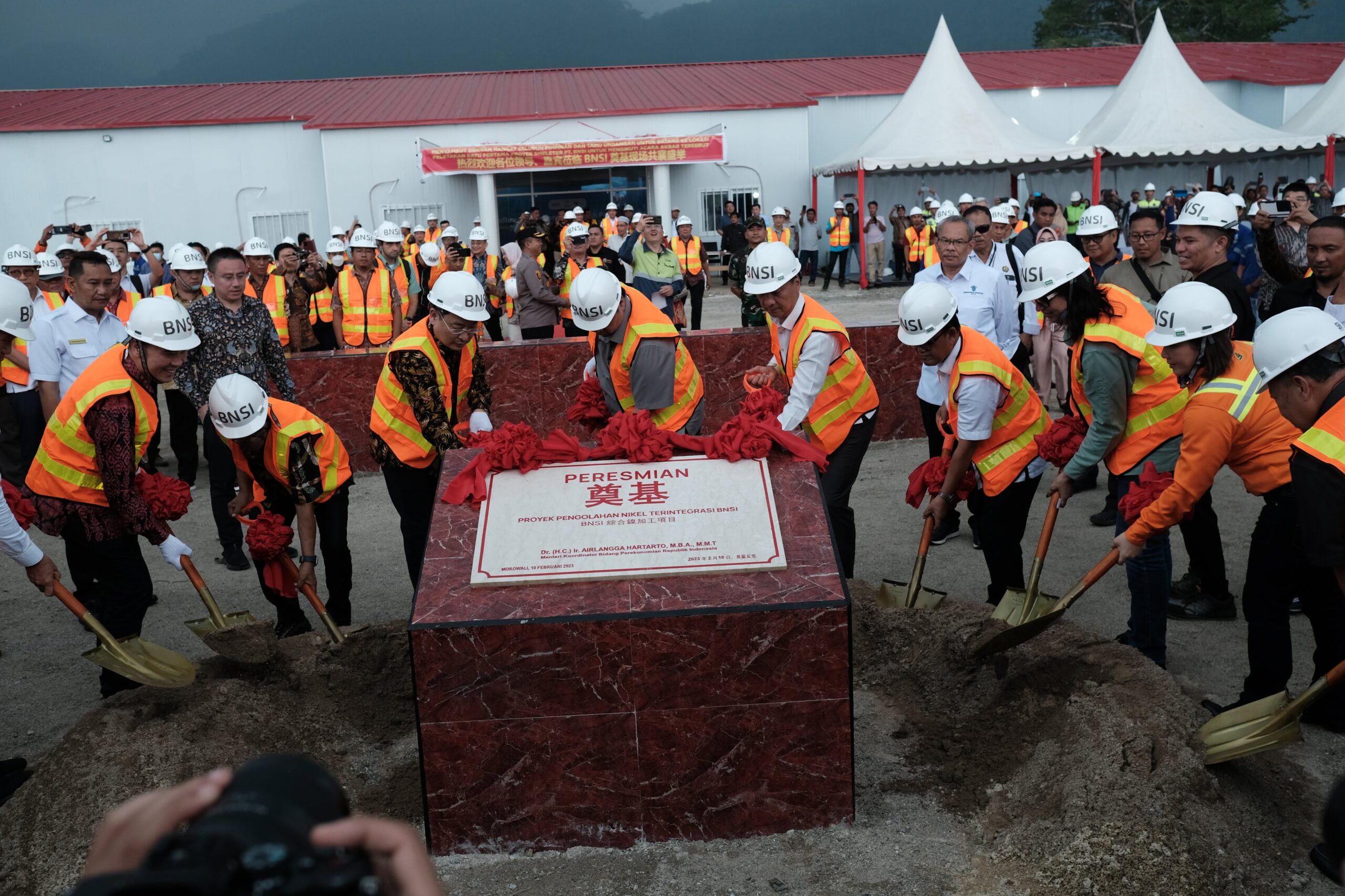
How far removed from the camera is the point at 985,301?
669 centimetres

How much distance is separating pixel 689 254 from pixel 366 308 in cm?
615

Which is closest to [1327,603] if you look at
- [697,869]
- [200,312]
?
[697,869]

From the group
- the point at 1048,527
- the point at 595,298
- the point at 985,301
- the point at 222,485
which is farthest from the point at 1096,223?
the point at 222,485

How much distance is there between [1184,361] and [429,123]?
73.7 ft

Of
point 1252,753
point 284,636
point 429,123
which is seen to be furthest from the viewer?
point 429,123

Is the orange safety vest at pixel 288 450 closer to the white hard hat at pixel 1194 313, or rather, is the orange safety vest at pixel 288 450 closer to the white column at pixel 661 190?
the white hard hat at pixel 1194 313

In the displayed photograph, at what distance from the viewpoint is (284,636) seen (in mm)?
5215

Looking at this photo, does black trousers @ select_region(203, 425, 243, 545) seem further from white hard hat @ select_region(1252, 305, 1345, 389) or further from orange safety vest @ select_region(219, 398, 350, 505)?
white hard hat @ select_region(1252, 305, 1345, 389)

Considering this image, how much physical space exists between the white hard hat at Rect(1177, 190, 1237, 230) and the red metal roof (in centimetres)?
1973

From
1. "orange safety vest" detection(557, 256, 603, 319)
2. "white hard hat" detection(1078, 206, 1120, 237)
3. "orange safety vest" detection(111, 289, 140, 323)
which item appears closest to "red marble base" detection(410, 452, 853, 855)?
"white hard hat" detection(1078, 206, 1120, 237)

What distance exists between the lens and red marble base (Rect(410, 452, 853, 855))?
3303 mm

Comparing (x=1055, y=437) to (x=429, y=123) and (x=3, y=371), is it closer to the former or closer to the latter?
(x=3, y=371)

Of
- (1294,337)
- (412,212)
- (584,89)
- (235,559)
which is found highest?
(584,89)

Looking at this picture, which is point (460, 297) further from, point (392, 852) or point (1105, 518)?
point (1105, 518)
